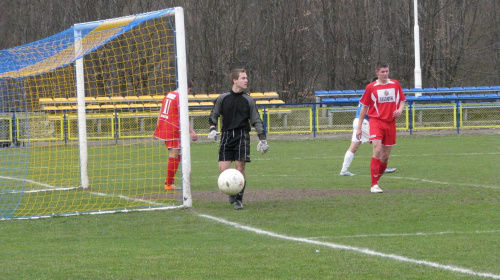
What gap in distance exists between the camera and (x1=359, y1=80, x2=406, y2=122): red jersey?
1095 centimetres

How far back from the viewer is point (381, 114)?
1095 centimetres

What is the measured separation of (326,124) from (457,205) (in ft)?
62.8

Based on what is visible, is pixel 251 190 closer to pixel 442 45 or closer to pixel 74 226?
pixel 74 226

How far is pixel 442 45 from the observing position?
41.5 meters

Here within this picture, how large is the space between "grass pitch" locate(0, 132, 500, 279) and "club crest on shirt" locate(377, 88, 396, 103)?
143cm

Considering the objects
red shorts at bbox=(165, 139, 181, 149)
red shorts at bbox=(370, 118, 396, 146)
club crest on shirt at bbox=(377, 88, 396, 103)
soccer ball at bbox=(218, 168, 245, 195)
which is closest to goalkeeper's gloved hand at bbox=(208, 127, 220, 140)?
soccer ball at bbox=(218, 168, 245, 195)

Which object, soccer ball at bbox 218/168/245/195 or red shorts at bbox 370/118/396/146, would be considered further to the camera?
red shorts at bbox 370/118/396/146

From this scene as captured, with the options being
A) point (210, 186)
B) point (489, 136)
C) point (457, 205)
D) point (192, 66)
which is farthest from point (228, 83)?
point (457, 205)

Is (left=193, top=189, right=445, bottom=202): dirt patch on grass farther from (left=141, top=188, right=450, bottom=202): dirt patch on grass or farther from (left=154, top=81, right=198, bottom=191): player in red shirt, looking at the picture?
(left=154, top=81, right=198, bottom=191): player in red shirt

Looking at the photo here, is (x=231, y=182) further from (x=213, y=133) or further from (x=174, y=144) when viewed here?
(x=174, y=144)

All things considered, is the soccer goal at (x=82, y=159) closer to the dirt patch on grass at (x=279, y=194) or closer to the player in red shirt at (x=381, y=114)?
the dirt patch on grass at (x=279, y=194)

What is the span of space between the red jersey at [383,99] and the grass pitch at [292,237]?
122 cm

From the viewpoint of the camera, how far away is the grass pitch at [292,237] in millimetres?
5797

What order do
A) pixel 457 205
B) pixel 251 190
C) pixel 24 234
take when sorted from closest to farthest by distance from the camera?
pixel 24 234 < pixel 457 205 < pixel 251 190
